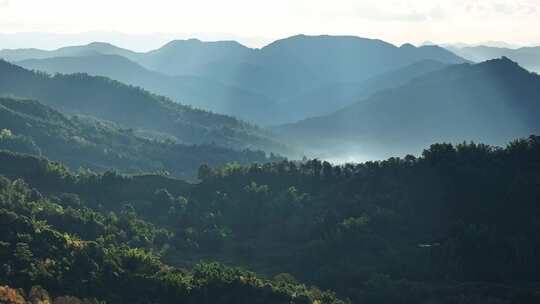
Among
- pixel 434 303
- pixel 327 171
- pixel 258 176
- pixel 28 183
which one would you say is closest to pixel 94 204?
pixel 28 183

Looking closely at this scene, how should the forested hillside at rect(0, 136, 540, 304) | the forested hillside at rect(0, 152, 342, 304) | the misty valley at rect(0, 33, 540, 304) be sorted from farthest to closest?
the forested hillside at rect(0, 136, 540, 304) < the misty valley at rect(0, 33, 540, 304) < the forested hillside at rect(0, 152, 342, 304)

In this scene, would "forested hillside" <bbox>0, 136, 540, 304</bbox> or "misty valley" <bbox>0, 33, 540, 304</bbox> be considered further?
"forested hillside" <bbox>0, 136, 540, 304</bbox>

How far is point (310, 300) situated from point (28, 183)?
8530 cm

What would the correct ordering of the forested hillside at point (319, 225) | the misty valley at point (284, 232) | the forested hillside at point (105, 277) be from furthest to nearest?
1. the forested hillside at point (319, 225)
2. the misty valley at point (284, 232)
3. the forested hillside at point (105, 277)

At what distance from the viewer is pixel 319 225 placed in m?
148

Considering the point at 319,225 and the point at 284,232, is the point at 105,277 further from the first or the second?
the point at 284,232

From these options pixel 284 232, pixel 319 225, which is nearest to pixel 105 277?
pixel 319 225

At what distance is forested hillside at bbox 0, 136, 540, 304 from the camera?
350 feet

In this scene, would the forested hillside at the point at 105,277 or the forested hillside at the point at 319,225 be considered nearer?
the forested hillside at the point at 105,277

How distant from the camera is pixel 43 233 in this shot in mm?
106312

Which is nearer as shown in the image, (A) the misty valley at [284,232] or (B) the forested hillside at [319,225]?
(A) the misty valley at [284,232]

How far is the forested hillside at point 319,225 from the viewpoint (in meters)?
107

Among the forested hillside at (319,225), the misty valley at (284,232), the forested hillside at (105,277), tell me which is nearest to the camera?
the forested hillside at (105,277)

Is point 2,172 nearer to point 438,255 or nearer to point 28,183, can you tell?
point 28,183
